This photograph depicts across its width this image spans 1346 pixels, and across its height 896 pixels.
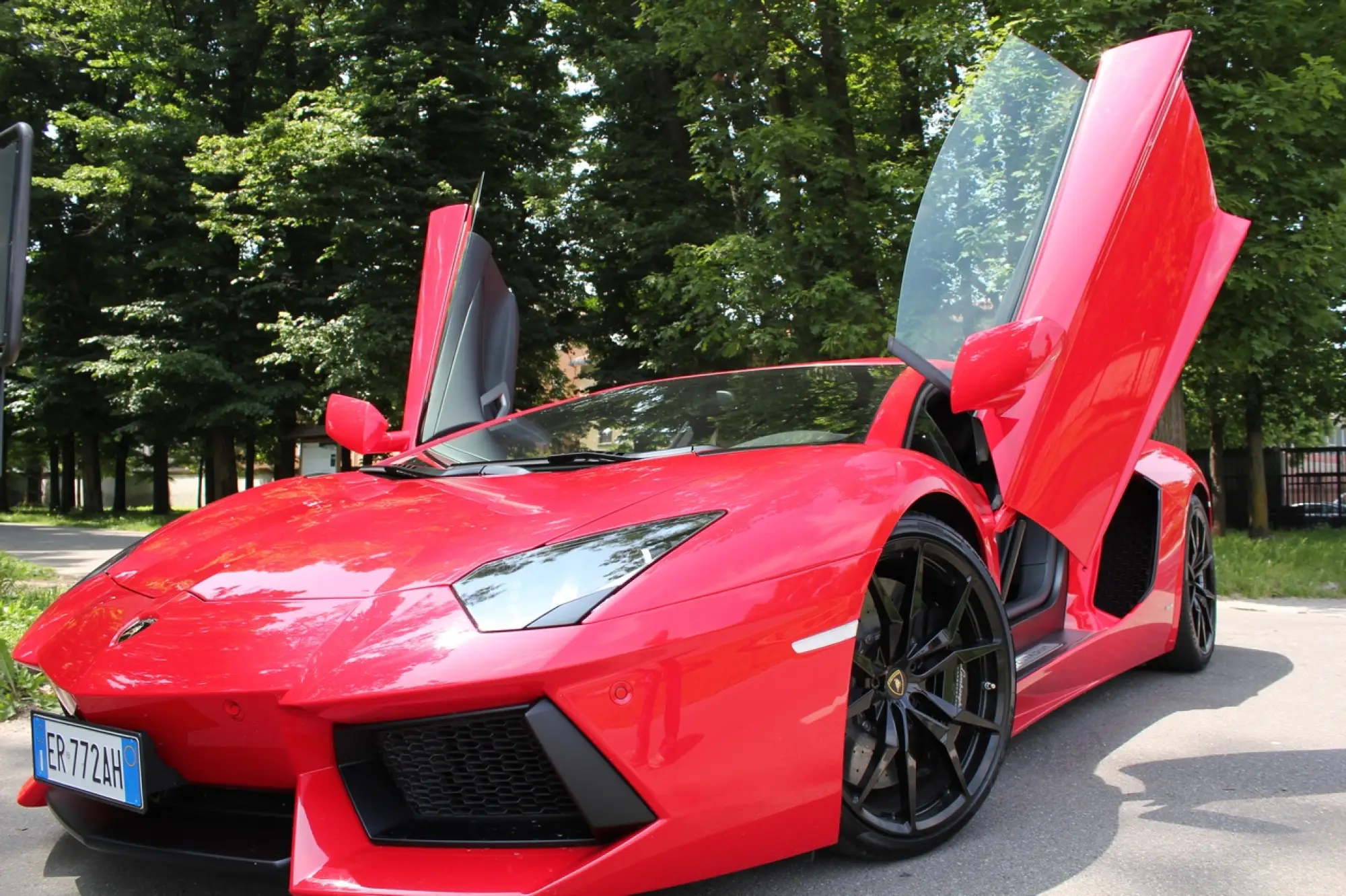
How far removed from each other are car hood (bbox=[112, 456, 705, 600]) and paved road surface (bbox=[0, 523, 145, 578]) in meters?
5.74

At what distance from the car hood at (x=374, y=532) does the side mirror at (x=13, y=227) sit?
1.31m

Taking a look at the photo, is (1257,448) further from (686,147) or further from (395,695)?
(395,695)

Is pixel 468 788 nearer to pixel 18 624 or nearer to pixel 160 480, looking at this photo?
pixel 18 624

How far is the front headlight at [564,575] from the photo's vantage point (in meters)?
1.73

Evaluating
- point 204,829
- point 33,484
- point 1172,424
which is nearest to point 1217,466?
point 1172,424

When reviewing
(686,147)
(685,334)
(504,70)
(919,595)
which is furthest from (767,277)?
(919,595)

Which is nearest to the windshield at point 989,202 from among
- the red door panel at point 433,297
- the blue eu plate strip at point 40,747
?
the red door panel at point 433,297

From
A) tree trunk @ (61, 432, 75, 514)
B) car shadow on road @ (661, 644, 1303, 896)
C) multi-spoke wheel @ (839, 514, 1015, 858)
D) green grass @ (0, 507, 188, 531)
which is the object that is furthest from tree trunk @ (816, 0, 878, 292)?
tree trunk @ (61, 432, 75, 514)

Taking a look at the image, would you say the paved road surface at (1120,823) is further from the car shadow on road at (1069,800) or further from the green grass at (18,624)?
the green grass at (18,624)

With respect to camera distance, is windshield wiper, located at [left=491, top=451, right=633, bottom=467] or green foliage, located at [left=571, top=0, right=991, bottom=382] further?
green foliage, located at [left=571, top=0, right=991, bottom=382]

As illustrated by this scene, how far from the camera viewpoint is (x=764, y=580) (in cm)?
189

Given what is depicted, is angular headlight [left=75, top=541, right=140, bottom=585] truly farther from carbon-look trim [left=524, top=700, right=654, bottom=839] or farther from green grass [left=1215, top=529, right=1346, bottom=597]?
green grass [left=1215, top=529, right=1346, bottom=597]

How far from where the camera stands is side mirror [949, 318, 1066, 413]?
244cm

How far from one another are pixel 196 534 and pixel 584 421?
116cm
